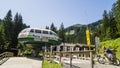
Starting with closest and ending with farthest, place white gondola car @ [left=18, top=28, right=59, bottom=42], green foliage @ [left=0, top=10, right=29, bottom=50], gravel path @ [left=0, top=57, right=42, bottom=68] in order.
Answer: gravel path @ [left=0, top=57, right=42, bottom=68], white gondola car @ [left=18, top=28, right=59, bottom=42], green foliage @ [left=0, top=10, right=29, bottom=50]

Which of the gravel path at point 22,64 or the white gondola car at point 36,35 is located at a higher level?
the white gondola car at point 36,35

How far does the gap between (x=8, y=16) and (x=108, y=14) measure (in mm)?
41330

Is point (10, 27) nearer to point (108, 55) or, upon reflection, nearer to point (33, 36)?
point (33, 36)

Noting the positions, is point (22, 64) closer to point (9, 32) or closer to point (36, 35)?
point (36, 35)

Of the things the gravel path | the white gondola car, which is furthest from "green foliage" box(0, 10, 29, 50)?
the gravel path

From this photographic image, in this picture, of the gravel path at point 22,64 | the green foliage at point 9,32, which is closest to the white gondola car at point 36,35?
the gravel path at point 22,64

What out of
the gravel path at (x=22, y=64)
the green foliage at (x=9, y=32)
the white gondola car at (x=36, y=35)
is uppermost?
the green foliage at (x=9, y=32)

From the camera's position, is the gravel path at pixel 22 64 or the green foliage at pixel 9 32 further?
the green foliage at pixel 9 32

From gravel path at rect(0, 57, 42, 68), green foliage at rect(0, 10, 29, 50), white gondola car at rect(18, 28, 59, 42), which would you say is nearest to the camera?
gravel path at rect(0, 57, 42, 68)

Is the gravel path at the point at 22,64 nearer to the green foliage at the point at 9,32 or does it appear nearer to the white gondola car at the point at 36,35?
the white gondola car at the point at 36,35

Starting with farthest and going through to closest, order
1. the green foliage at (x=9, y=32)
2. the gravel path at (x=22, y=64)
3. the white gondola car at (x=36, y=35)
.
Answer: the green foliage at (x=9, y=32)
the white gondola car at (x=36, y=35)
the gravel path at (x=22, y=64)

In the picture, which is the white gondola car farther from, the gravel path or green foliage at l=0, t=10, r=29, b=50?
green foliage at l=0, t=10, r=29, b=50

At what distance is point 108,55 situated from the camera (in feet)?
62.3

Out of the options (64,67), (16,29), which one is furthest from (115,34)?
(64,67)
